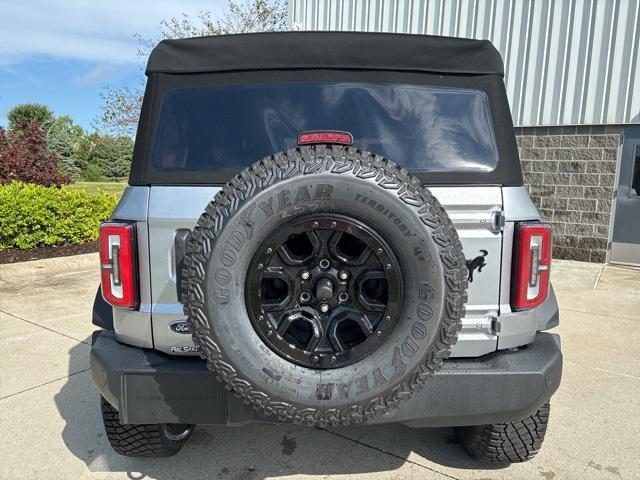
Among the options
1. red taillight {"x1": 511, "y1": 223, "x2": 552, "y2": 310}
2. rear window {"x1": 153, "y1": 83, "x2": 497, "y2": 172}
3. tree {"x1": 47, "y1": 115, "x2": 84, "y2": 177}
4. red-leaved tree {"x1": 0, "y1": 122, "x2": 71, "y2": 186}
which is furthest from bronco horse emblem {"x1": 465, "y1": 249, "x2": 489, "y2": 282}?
tree {"x1": 47, "y1": 115, "x2": 84, "y2": 177}

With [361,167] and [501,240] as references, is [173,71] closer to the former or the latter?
[361,167]

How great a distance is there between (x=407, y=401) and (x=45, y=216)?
751 cm

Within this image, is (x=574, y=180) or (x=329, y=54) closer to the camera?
(x=329, y=54)

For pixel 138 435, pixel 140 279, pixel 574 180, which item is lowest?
pixel 138 435

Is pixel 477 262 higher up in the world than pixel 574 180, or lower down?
lower down

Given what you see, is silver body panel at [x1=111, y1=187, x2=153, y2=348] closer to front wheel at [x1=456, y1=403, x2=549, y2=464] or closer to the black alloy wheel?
the black alloy wheel

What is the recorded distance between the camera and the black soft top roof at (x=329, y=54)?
6.82ft

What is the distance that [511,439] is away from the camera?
7.72 ft

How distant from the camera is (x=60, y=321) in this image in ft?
15.9

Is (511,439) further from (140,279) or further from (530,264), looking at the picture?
(140,279)

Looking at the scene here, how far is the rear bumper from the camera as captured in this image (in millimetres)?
1917

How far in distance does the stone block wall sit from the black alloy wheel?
7.54 m

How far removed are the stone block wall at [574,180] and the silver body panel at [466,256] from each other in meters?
6.94

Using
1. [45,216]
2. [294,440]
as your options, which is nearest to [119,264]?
[294,440]
